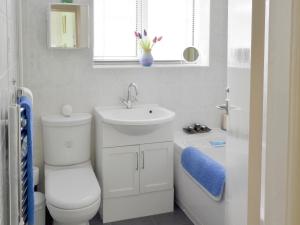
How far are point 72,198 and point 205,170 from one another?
3.01 ft

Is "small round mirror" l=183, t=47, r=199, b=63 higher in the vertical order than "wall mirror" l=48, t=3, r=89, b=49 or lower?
lower

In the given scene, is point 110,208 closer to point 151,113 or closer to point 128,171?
point 128,171

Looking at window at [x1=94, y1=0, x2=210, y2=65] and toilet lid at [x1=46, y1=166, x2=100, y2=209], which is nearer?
toilet lid at [x1=46, y1=166, x2=100, y2=209]

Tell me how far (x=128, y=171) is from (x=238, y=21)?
1660mm

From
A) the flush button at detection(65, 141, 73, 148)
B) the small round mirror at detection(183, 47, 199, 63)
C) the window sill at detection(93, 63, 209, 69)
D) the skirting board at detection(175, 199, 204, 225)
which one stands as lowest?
the skirting board at detection(175, 199, 204, 225)

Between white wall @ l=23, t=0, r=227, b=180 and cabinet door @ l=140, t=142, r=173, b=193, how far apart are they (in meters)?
0.52

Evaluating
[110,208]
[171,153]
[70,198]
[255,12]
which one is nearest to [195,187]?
[171,153]

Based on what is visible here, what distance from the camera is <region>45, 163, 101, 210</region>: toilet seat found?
7.34 feet

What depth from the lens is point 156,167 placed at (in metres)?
2.92

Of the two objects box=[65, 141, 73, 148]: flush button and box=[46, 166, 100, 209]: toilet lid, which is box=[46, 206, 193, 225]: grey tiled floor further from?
box=[65, 141, 73, 148]: flush button

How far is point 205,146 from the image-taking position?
309 centimetres

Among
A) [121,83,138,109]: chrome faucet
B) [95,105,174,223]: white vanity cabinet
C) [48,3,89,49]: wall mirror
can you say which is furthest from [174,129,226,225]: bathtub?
[48,3,89,49]: wall mirror

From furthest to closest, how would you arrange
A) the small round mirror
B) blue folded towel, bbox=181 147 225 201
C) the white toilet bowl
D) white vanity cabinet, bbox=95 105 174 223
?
the small round mirror < white vanity cabinet, bbox=95 105 174 223 < blue folded towel, bbox=181 147 225 201 < the white toilet bowl

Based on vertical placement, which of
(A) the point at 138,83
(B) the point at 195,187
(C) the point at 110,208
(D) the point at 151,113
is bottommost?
(C) the point at 110,208
